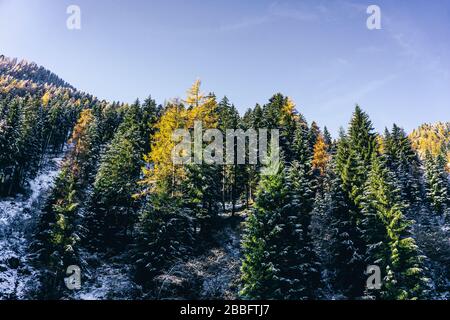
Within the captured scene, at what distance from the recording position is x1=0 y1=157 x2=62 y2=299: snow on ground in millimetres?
29953

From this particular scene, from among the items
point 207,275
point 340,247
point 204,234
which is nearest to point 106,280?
point 207,275

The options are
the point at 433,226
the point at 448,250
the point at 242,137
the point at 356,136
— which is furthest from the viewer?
the point at 356,136

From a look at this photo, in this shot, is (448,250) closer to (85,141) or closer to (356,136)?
(356,136)

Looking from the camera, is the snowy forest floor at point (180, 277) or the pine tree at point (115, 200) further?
the pine tree at point (115, 200)

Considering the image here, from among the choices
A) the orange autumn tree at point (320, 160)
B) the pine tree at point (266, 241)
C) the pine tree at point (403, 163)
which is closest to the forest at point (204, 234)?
the pine tree at point (266, 241)

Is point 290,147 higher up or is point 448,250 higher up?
point 290,147

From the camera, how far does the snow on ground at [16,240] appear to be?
98.3 feet

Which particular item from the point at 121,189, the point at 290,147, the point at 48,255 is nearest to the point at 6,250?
the point at 48,255

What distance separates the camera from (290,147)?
51312mm

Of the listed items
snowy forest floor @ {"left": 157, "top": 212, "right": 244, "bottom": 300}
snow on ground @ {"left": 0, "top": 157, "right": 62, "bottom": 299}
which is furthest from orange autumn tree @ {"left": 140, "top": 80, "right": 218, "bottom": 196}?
snow on ground @ {"left": 0, "top": 157, "right": 62, "bottom": 299}

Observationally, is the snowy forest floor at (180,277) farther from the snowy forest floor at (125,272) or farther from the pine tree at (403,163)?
the pine tree at (403,163)

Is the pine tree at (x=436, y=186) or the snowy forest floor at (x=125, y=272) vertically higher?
the pine tree at (x=436, y=186)

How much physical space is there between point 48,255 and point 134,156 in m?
13.2

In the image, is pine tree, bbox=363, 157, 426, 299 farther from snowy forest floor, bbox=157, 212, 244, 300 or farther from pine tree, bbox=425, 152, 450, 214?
pine tree, bbox=425, 152, 450, 214
